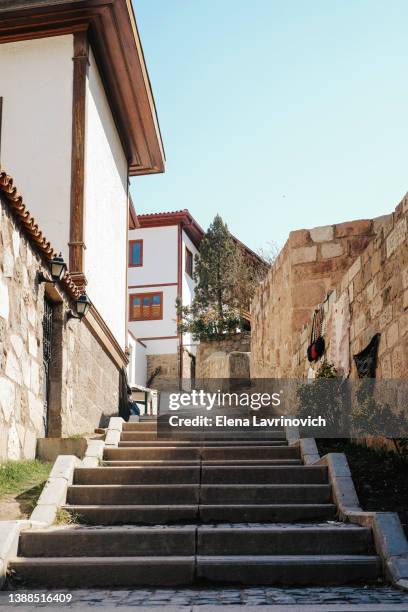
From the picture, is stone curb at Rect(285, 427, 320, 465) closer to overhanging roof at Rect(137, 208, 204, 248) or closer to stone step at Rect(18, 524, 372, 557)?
stone step at Rect(18, 524, 372, 557)

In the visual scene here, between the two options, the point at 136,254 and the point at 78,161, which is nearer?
the point at 78,161

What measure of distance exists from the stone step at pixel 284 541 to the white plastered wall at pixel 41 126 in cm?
631

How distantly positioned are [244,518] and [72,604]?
2.20m

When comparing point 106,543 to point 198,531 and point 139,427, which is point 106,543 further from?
point 139,427

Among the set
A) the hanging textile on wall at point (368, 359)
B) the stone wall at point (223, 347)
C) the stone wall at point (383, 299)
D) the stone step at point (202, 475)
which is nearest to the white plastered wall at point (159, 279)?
the stone wall at point (223, 347)

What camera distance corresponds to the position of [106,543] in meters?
5.59

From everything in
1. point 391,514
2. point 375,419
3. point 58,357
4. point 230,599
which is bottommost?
point 230,599

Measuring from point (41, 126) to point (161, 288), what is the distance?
19.8m

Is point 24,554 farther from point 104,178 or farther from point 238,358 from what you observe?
point 238,358

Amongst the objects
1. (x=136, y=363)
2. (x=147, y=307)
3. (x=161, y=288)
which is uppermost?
(x=161, y=288)

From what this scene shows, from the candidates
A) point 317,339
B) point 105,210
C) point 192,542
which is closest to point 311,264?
point 317,339

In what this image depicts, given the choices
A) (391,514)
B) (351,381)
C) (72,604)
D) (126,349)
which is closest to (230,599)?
(72,604)

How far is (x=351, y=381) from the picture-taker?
8.77 meters

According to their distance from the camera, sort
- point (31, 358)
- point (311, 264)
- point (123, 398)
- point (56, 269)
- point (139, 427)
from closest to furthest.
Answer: point (31, 358), point (56, 269), point (139, 427), point (311, 264), point (123, 398)
